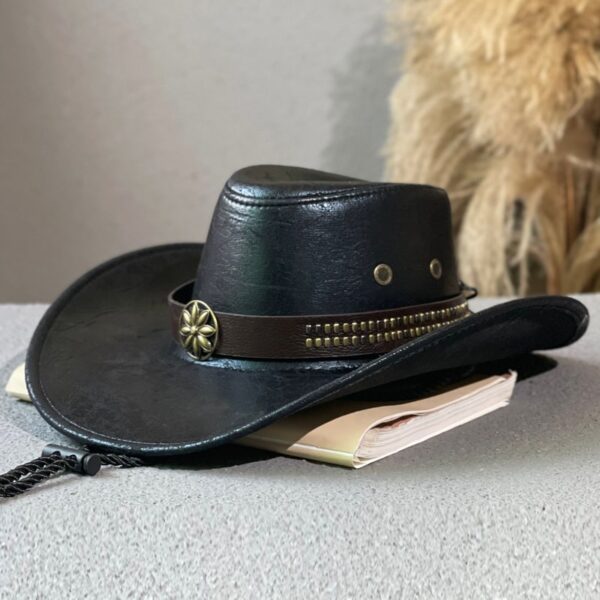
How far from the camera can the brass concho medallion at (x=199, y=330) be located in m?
0.74

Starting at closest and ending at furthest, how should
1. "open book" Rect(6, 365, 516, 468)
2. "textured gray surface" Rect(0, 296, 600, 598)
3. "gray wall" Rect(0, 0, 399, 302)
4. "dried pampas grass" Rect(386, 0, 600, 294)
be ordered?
"textured gray surface" Rect(0, 296, 600, 598) < "open book" Rect(6, 365, 516, 468) < "dried pampas grass" Rect(386, 0, 600, 294) < "gray wall" Rect(0, 0, 399, 302)

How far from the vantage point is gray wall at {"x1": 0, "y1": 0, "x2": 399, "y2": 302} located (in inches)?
71.2

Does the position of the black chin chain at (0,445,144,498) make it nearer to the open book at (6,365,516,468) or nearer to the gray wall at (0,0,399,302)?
the open book at (6,365,516,468)

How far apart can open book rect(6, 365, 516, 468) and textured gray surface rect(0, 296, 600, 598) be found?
0.9 inches

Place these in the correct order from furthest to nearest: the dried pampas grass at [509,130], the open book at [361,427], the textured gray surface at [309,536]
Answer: the dried pampas grass at [509,130]
the open book at [361,427]
the textured gray surface at [309,536]

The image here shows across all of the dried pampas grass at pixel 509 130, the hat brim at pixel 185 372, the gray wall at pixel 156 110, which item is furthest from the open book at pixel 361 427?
the gray wall at pixel 156 110

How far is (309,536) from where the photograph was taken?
0.56 m

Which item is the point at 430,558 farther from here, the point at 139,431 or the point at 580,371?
the point at 580,371

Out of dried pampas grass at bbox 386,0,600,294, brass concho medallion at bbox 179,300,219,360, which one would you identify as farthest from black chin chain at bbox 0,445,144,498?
dried pampas grass at bbox 386,0,600,294

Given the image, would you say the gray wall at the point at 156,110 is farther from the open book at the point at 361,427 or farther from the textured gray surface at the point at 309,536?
the textured gray surface at the point at 309,536

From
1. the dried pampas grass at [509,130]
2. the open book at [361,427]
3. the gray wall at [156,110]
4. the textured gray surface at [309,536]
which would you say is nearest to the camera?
the textured gray surface at [309,536]

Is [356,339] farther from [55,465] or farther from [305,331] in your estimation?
[55,465]

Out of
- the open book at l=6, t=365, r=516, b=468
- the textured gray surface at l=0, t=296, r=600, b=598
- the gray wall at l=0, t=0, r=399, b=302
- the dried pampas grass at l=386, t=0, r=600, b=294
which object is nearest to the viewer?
the textured gray surface at l=0, t=296, r=600, b=598

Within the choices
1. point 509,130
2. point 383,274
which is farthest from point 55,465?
point 509,130
